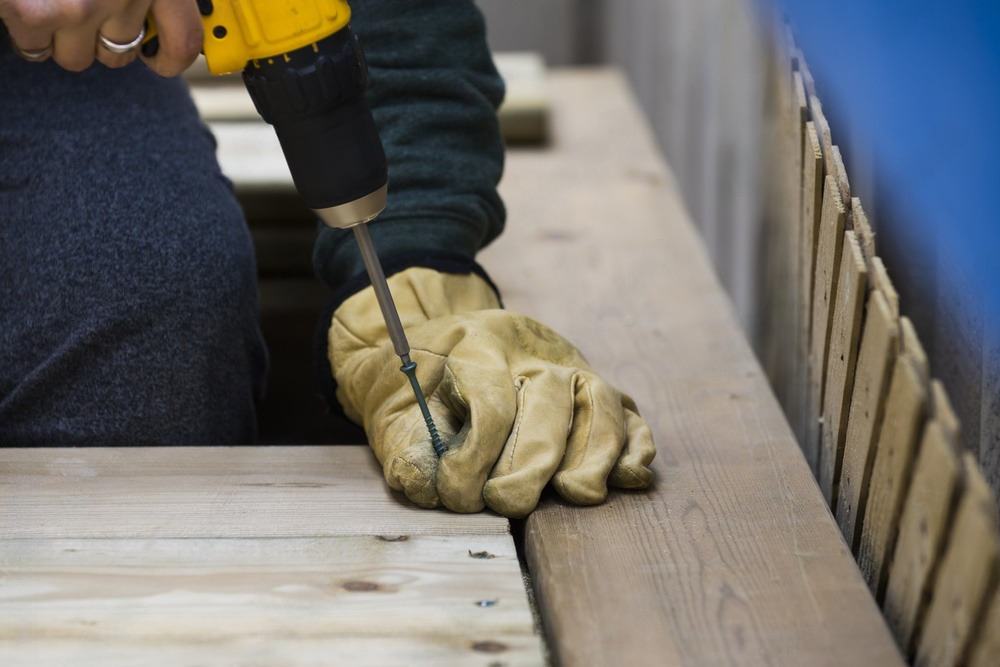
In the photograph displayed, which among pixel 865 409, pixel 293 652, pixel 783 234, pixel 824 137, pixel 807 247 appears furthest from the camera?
pixel 783 234

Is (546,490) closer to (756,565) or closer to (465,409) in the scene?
(465,409)

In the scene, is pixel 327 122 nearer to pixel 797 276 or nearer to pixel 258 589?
pixel 258 589

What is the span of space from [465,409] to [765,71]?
1.21 m

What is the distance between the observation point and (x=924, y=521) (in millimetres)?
782

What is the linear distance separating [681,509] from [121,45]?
0.65 metres

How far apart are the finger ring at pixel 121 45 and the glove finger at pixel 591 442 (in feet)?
1.65

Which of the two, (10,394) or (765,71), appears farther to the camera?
(765,71)

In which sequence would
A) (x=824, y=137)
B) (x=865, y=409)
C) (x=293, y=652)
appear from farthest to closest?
(x=824, y=137) → (x=865, y=409) → (x=293, y=652)

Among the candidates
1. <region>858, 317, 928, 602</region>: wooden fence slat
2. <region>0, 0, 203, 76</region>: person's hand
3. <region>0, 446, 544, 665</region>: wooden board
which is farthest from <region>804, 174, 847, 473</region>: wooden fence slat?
<region>0, 0, 203, 76</region>: person's hand

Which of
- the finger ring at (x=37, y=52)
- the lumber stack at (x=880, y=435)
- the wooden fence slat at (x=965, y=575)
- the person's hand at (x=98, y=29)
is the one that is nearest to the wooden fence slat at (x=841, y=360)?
the lumber stack at (x=880, y=435)

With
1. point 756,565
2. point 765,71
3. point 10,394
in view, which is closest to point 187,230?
point 10,394

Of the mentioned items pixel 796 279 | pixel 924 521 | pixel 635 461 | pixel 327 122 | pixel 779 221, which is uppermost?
pixel 327 122

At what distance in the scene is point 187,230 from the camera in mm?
1291

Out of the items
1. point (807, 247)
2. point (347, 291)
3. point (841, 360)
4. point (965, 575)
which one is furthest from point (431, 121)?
point (965, 575)
